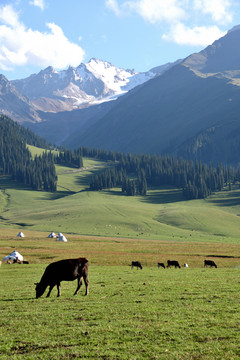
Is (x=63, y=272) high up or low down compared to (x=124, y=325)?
up

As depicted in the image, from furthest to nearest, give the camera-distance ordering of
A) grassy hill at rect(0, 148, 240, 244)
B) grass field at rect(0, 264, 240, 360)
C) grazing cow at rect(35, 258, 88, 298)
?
grassy hill at rect(0, 148, 240, 244) < grazing cow at rect(35, 258, 88, 298) < grass field at rect(0, 264, 240, 360)

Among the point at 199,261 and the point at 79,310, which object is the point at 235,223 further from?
the point at 79,310

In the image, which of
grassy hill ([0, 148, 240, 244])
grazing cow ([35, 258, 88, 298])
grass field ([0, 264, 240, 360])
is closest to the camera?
grass field ([0, 264, 240, 360])

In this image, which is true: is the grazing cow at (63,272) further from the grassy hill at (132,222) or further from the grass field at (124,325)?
the grassy hill at (132,222)

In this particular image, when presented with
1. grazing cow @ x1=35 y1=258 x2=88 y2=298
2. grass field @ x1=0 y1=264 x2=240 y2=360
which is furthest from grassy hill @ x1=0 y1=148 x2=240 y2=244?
grass field @ x1=0 y1=264 x2=240 y2=360

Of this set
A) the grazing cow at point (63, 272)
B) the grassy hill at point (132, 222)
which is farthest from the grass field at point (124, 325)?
the grassy hill at point (132, 222)

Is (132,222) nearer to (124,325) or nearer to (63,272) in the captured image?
(63,272)

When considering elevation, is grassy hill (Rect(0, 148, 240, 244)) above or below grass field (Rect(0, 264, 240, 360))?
below

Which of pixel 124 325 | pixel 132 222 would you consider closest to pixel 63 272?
pixel 124 325

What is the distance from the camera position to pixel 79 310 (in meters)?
21.0

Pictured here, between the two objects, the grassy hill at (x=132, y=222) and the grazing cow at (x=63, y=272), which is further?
the grassy hill at (x=132, y=222)

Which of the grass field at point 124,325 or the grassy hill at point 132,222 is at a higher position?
the grass field at point 124,325

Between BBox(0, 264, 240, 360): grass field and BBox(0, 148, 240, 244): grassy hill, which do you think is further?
BBox(0, 148, 240, 244): grassy hill

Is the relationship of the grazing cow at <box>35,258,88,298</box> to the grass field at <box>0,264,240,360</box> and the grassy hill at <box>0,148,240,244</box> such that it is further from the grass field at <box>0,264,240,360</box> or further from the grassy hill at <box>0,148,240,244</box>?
the grassy hill at <box>0,148,240,244</box>
